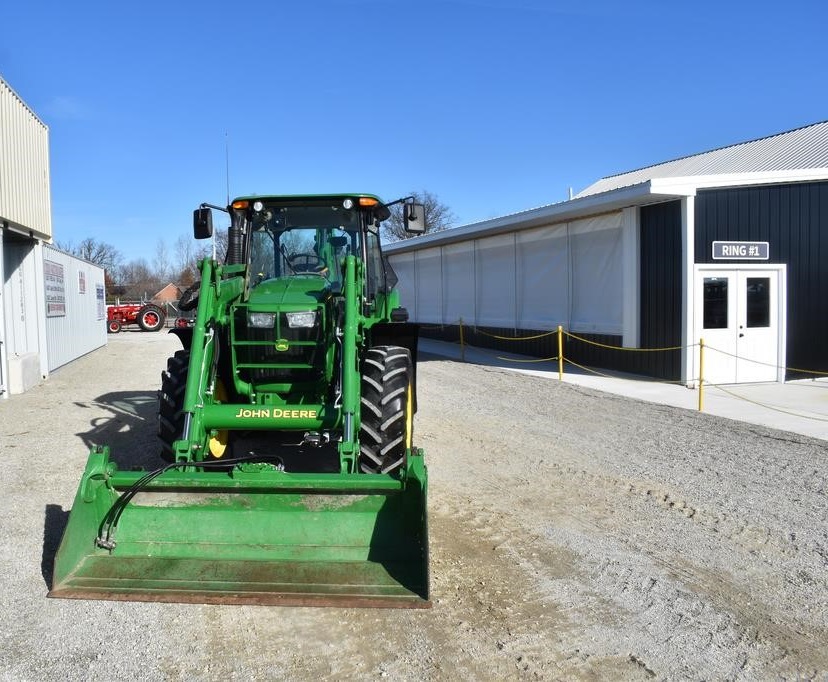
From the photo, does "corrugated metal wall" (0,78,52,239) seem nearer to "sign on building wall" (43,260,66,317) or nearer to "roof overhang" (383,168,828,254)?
"sign on building wall" (43,260,66,317)

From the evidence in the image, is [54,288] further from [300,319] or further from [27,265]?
[300,319]

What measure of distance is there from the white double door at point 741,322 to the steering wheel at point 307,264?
8393 millimetres

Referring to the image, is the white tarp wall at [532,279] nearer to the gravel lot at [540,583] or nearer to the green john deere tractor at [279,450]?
the gravel lot at [540,583]

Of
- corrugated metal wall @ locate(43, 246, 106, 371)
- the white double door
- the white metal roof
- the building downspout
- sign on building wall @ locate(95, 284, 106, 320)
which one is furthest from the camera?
sign on building wall @ locate(95, 284, 106, 320)

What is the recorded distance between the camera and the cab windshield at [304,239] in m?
6.95

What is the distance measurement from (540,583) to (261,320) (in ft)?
9.65

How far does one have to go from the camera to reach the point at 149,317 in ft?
114

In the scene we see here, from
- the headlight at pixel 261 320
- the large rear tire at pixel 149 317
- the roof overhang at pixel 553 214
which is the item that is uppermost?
the roof overhang at pixel 553 214

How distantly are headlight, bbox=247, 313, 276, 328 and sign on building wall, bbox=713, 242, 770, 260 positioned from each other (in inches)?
384

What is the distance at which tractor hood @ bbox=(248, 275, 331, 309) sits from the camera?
600 cm

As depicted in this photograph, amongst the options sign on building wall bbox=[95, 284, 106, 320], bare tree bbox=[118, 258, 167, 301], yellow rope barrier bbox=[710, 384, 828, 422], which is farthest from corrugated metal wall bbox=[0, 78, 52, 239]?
bare tree bbox=[118, 258, 167, 301]

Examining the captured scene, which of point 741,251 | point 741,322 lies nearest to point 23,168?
point 741,251

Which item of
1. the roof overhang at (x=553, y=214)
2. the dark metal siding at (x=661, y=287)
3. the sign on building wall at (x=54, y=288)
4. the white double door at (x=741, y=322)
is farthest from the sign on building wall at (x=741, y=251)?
the sign on building wall at (x=54, y=288)

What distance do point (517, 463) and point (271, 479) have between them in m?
3.73
